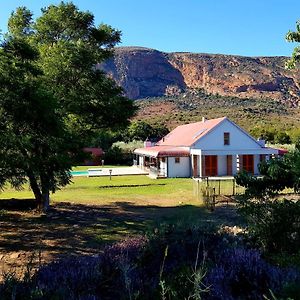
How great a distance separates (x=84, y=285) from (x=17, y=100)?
35.4ft

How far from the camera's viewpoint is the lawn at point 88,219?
36.5 feet

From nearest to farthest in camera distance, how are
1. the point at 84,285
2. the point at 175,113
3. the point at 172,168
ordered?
the point at 84,285 < the point at 172,168 < the point at 175,113

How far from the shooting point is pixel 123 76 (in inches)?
5832

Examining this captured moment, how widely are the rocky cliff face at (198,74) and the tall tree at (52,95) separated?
290 feet

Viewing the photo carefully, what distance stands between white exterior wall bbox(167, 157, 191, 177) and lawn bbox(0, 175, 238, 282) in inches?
454

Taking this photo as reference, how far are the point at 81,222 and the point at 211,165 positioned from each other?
24885 millimetres

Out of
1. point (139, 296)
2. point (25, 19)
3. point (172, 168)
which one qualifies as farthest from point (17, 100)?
point (172, 168)

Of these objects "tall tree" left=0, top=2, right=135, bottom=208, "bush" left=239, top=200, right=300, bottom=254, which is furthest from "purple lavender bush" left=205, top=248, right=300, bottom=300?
"tall tree" left=0, top=2, right=135, bottom=208

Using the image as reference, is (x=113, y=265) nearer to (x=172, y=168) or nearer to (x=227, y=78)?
(x=172, y=168)

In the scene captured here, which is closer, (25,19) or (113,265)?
(113,265)

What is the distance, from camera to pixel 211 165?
39.1m

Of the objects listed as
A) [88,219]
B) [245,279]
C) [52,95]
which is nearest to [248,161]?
[88,219]

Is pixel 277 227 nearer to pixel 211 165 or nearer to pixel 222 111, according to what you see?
pixel 211 165

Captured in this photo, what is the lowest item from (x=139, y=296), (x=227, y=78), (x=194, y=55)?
(x=139, y=296)
